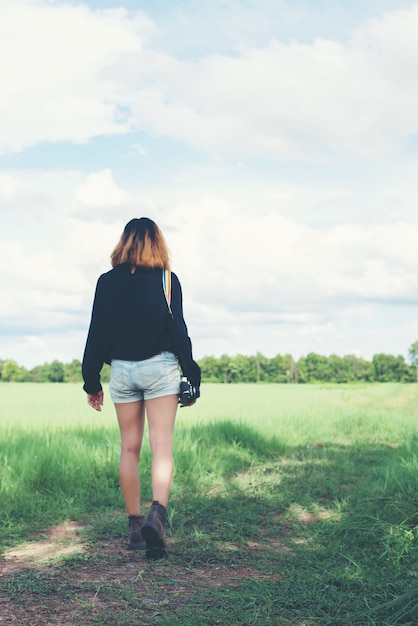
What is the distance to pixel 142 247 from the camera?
5.13m

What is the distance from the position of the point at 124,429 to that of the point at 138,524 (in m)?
0.74

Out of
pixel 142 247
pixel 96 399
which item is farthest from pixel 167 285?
pixel 96 399

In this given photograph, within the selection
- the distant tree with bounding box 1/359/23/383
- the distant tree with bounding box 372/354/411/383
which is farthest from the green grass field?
the distant tree with bounding box 372/354/411/383

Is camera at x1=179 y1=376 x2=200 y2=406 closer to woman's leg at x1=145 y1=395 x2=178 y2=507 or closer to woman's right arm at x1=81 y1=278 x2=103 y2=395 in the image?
woman's leg at x1=145 y1=395 x2=178 y2=507

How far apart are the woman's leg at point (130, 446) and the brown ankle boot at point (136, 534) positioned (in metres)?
0.06

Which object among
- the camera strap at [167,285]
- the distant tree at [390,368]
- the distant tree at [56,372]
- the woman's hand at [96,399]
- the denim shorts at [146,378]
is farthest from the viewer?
the distant tree at [390,368]

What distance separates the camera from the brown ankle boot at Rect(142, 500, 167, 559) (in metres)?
4.71

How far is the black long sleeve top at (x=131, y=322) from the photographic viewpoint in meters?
4.98

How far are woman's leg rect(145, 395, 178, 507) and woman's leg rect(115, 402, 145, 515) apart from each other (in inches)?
5.2

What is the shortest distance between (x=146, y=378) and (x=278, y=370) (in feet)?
257

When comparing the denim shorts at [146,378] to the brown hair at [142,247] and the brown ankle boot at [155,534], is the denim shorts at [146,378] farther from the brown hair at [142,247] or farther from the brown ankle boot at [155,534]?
the brown ankle boot at [155,534]

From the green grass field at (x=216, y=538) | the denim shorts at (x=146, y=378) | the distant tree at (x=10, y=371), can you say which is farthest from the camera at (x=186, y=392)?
the distant tree at (x=10, y=371)

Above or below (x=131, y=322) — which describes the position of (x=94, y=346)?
below

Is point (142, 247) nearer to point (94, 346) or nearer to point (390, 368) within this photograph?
point (94, 346)
